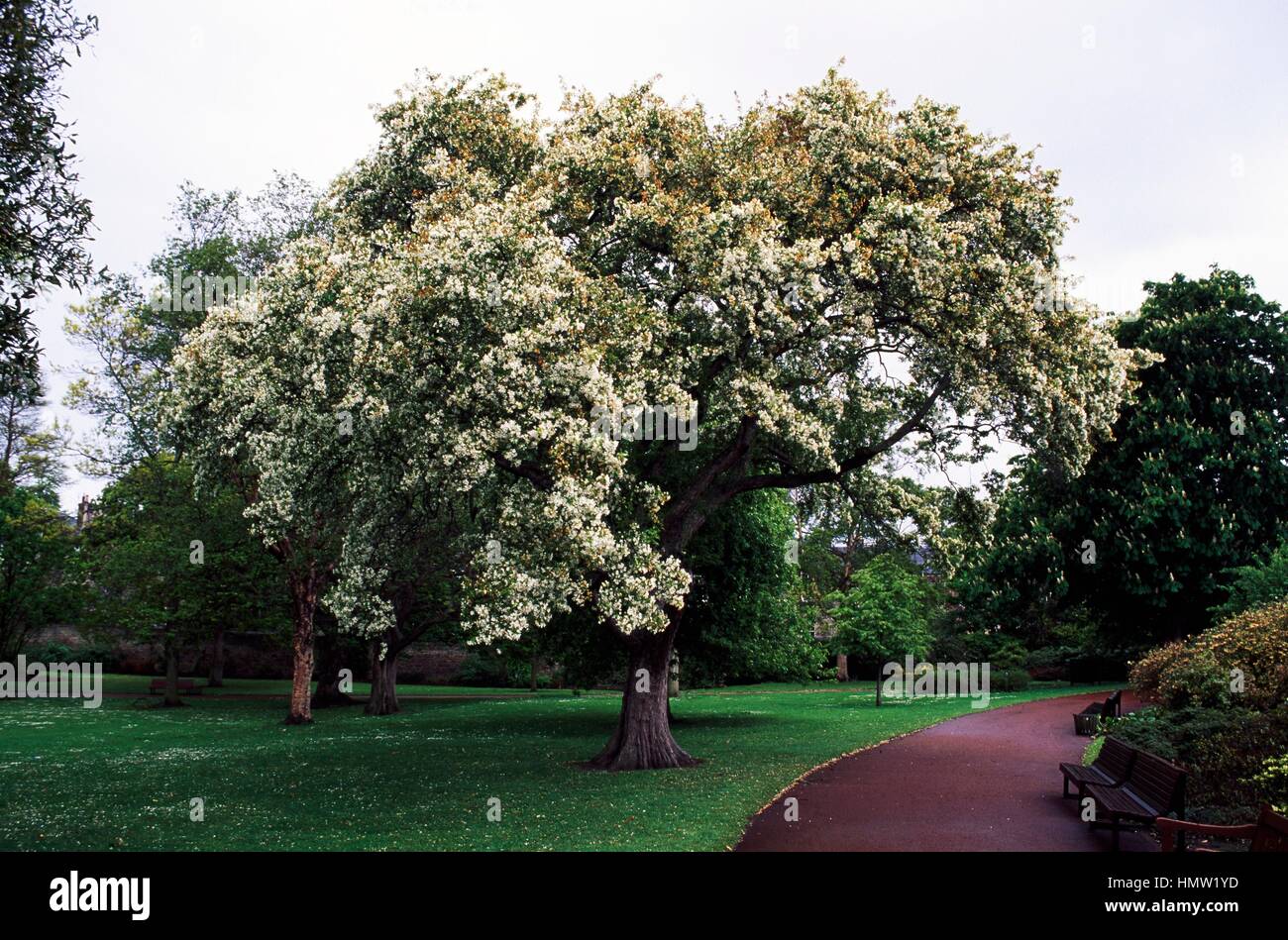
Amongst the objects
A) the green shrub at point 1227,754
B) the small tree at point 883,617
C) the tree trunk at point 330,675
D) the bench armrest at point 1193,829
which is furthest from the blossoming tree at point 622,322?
the tree trunk at point 330,675

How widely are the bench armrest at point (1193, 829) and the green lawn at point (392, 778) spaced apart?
5352 millimetres

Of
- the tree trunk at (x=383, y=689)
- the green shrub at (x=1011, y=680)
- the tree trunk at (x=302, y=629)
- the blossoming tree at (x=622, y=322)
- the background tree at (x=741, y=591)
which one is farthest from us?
the green shrub at (x=1011, y=680)

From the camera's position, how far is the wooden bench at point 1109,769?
14.3 metres

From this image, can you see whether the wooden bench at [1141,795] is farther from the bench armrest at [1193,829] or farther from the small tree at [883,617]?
the small tree at [883,617]

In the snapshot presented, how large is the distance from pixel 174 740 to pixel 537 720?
12.7 m

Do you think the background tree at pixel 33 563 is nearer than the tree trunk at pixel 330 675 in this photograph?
No

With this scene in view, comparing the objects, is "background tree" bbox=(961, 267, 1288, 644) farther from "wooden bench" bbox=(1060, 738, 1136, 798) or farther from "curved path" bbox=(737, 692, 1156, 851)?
"wooden bench" bbox=(1060, 738, 1136, 798)

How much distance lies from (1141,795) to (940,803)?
12.0ft

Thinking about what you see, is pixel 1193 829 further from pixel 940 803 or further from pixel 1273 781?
pixel 940 803

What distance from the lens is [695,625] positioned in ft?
107
